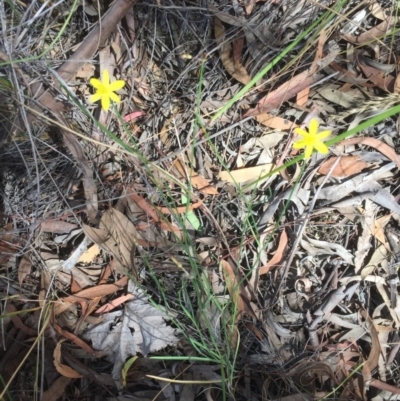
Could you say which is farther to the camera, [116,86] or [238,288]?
[238,288]

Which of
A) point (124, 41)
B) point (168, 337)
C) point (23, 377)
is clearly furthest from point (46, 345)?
point (124, 41)

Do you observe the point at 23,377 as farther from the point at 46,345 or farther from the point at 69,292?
the point at 69,292

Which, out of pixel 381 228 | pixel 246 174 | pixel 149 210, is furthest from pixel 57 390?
pixel 381 228

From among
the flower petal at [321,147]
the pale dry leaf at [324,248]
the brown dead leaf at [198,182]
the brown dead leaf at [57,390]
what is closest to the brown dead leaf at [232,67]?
the brown dead leaf at [198,182]

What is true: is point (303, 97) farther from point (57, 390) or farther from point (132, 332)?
point (57, 390)

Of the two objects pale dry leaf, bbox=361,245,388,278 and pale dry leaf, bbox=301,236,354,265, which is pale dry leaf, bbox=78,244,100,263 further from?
pale dry leaf, bbox=361,245,388,278

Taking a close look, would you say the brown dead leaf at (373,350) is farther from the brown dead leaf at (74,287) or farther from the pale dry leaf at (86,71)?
the pale dry leaf at (86,71)
